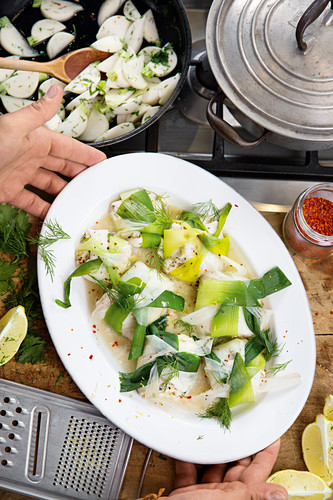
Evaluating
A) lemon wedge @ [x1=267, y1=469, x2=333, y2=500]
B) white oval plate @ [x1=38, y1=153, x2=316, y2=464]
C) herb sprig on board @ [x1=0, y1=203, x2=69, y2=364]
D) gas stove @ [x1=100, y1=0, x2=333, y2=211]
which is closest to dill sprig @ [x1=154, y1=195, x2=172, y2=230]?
white oval plate @ [x1=38, y1=153, x2=316, y2=464]

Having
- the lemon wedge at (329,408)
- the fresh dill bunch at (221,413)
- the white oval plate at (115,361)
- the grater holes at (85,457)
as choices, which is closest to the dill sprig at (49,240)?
the white oval plate at (115,361)

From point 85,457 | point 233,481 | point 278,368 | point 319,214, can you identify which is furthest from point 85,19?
point 233,481

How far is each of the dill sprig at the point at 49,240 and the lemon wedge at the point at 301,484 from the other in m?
0.93

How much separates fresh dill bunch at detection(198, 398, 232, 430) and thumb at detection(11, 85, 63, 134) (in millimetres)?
933

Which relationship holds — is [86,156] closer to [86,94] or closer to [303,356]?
[86,94]

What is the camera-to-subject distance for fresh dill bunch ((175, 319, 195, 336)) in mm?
1417

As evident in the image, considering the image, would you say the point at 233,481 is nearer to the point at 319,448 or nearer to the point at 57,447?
the point at 319,448

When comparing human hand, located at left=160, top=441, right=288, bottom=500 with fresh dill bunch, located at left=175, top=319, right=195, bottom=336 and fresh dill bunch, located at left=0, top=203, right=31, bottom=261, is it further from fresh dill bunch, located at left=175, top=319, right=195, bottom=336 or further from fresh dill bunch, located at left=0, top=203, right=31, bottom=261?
fresh dill bunch, located at left=0, top=203, right=31, bottom=261

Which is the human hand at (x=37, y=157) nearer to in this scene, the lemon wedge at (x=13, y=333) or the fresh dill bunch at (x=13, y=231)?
the fresh dill bunch at (x=13, y=231)

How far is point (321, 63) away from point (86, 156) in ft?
2.37

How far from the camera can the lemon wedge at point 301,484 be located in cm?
142

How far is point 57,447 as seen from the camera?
1422 mm

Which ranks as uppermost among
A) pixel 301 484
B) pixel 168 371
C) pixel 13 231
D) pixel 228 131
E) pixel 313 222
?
pixel 228 131

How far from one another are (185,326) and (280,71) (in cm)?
79
